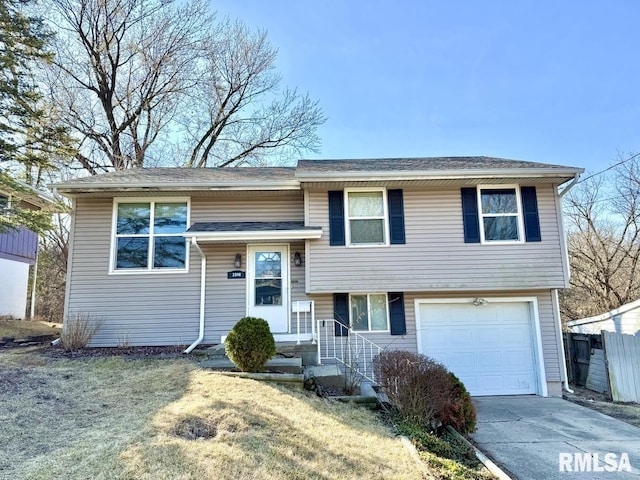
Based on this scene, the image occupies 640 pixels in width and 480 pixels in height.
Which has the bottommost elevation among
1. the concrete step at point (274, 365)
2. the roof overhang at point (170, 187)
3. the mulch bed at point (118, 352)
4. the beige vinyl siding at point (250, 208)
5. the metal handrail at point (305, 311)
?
the concrete step at point (274, 365)

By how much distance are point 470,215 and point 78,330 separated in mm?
8786

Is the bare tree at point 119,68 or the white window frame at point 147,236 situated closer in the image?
the white window frame at point 147,236

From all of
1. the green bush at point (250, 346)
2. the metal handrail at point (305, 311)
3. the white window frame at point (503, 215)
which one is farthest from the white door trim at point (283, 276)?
the white window frame at point (503, 215)

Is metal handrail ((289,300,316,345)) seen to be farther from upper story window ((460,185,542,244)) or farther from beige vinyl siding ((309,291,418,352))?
upper story window ((460,185,542,244))

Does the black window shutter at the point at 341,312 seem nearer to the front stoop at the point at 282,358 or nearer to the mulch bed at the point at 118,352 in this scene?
the front stoop at the point at 282,358

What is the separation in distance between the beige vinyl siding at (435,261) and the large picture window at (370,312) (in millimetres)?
555

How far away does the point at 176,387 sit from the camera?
561 cm

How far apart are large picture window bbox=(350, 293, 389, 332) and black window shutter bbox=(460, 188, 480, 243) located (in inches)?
89.8

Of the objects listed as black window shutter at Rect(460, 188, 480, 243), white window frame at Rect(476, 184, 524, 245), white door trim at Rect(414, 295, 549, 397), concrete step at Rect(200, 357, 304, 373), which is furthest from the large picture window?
white window frame at Rect(476, 184, 524, 245)

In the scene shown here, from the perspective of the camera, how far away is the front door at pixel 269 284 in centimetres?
882

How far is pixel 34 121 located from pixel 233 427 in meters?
11.0

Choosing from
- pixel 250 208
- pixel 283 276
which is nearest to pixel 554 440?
pixel 283 276

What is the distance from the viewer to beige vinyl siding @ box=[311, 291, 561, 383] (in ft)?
28.3

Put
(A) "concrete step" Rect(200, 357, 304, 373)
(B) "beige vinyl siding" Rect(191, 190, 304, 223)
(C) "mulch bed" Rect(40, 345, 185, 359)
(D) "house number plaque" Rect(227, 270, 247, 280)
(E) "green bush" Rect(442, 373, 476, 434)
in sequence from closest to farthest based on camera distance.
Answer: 1. (E) "green bush" Rect(442, 373, 476, 434)
2. (A) "concrete step" Rect(200, 357, 304, 373)
3. (C) "mulch bed" Rect(40, 345, 185, 359)
4. (D) "house number plaque" Rect(227, 270, 247, 280)
5. (B) "beige vinyl siding" Rect(191, 190, 304, 223)
